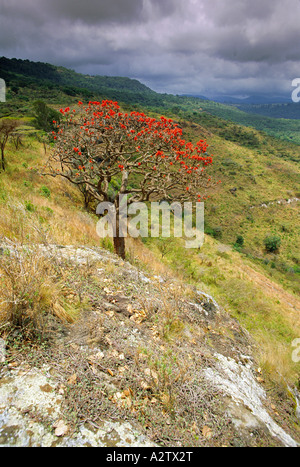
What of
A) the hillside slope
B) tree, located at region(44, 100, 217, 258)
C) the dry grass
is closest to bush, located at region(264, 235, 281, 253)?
tree, located at region(44, 100, 217, 258)

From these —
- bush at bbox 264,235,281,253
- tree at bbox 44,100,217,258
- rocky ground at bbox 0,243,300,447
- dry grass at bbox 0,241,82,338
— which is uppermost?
tree at bbox 44,100,217,258

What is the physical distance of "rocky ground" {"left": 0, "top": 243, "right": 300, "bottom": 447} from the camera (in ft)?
6.25

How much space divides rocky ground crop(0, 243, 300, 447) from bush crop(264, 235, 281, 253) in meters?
40.8

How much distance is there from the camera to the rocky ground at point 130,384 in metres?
1.91

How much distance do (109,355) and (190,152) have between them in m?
6.08

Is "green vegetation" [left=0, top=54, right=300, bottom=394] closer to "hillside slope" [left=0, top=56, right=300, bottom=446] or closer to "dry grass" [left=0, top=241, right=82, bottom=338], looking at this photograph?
"dry grass" [left=0, top=241, right=82, bottom=338]

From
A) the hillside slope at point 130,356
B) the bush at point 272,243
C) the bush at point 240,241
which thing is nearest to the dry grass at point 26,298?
the hillside slope at point 130,356

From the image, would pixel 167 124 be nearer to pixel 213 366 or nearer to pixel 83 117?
pixel 83 117

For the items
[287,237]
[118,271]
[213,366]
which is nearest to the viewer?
[213,366]

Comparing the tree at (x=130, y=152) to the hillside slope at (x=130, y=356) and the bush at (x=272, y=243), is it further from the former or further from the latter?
the bush at (x=272, y=243)

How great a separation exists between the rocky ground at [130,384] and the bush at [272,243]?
40.8 metres

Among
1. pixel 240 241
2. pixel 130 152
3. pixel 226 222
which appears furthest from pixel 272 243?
pixel 130 152
